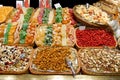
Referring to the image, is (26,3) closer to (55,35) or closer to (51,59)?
(55,35)

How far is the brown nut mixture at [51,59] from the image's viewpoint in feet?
11.1

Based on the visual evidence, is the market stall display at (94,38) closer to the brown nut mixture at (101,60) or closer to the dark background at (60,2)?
the brown nut mixture at (101,60)

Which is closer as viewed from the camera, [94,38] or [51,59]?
[51,59]

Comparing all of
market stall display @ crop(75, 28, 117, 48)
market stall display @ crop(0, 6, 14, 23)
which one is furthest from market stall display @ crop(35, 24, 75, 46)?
market stall display @ crop(0, 6, 14, 23)

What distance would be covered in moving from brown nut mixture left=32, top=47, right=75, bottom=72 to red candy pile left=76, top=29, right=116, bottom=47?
0.33 metres

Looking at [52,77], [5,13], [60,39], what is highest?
[5,13]

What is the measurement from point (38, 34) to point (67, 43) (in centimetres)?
50

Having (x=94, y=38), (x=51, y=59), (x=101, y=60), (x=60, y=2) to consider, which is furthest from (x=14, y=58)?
(x=60, y=2)

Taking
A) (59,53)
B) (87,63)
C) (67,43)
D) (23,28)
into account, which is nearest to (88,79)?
(87,63)

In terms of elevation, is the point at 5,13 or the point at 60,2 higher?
the point at 60,2

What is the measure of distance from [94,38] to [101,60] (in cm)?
63

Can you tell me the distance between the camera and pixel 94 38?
4.14m

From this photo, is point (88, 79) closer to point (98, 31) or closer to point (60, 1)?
point (98, 31)

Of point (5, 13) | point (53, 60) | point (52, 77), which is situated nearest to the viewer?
point (52, 77)
